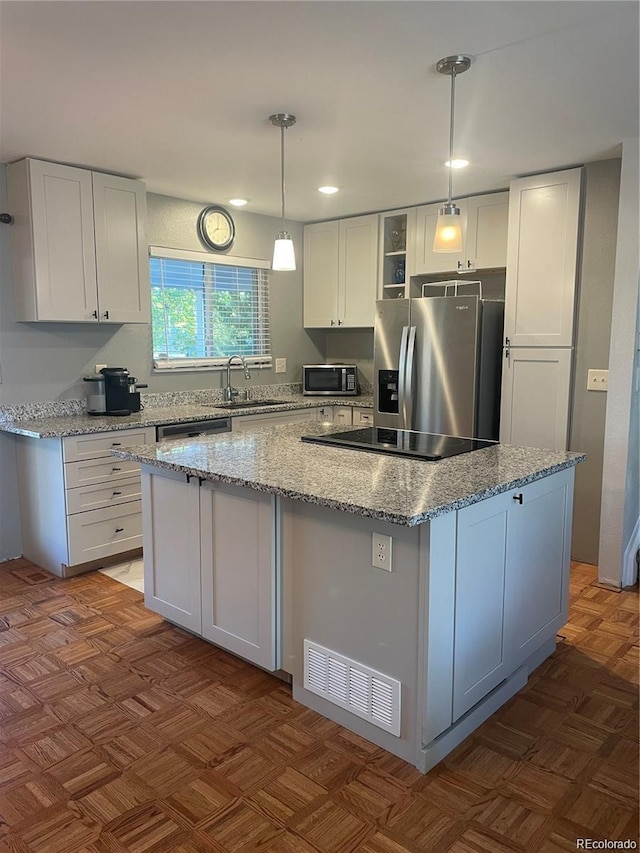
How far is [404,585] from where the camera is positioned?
1.91 m

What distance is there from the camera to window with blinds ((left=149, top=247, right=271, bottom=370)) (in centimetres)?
448

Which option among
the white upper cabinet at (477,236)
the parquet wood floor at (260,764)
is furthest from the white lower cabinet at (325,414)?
the parquet wood floor at (260,764)

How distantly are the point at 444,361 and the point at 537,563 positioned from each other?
6.31 feet

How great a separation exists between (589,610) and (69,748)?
8.11 feet

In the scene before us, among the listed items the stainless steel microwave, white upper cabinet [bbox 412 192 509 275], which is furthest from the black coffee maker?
white upper cabinet [bbox 412 192 509 275]

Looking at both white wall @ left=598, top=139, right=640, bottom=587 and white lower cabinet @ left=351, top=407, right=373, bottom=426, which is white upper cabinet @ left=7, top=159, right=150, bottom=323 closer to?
white lower cabinet @ left=351, top=407, right=373, bottom=426

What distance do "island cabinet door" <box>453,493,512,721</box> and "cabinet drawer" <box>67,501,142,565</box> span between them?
2.35m

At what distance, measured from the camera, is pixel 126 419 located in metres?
3.77

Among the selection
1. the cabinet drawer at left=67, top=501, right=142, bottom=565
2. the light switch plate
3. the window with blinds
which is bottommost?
the cabinet drawer at left=67, top=501, right=142, bottom=565

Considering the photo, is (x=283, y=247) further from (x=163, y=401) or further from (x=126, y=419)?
(x=163, y=401)

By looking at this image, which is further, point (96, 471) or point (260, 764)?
point (96, 471)

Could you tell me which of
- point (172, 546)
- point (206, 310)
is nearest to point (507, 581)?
point (172, 546)

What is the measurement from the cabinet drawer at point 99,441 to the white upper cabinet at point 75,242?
2.42 feet

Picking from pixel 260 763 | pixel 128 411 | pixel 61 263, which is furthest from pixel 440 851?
pixel 61 263
